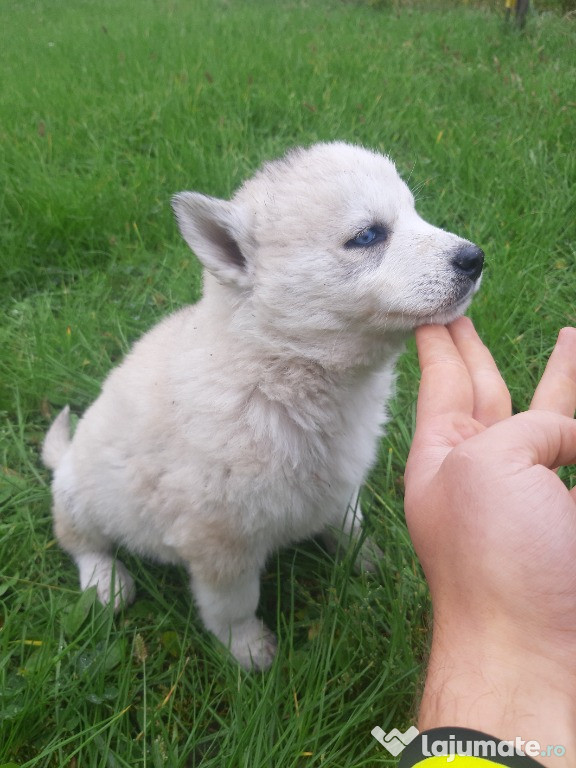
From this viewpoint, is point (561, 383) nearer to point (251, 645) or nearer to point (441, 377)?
point (441, 377)

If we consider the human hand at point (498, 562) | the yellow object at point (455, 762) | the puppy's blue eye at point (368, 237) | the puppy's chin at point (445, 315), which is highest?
the puppy's blue eye at point (368, 237)

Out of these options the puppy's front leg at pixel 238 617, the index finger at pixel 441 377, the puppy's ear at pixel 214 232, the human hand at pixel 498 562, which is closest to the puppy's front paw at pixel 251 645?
the puppy's front leg at pixel 238 617

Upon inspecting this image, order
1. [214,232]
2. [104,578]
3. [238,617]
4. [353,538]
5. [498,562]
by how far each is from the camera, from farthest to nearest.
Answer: [104,578] → [353,538] → [238,617] → [214,232] → [498,562]

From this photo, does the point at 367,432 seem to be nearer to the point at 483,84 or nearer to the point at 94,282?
the point at 94,282

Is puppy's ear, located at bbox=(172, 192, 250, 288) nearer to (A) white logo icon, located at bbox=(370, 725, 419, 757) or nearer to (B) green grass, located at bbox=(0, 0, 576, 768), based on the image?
(B) green grass, located at bbox=(0, 0, 576, 768)

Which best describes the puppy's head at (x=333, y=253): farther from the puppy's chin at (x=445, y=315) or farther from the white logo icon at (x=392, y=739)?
the white logo icon at (x=392, y=739)

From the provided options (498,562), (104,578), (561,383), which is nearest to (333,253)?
(561,383)

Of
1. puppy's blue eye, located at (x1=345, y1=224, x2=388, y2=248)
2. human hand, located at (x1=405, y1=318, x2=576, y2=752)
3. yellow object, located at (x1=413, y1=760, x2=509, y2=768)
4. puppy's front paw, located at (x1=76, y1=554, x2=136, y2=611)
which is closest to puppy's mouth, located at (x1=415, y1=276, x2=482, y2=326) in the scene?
puppy's blue eye, located at (x1=345, y1=224, x2=388, y2=248)
